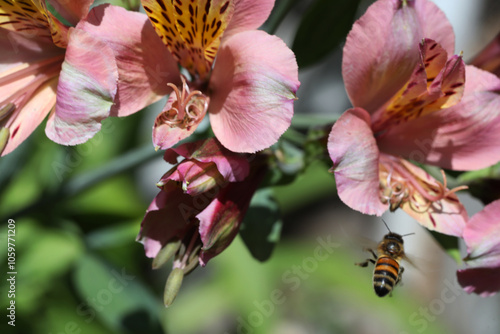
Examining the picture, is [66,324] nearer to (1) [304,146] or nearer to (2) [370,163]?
(1) [304,146]

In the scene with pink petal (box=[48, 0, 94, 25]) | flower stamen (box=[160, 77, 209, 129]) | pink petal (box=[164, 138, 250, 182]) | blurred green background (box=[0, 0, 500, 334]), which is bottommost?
blurred green background (box=[0, 0, 500, 334])

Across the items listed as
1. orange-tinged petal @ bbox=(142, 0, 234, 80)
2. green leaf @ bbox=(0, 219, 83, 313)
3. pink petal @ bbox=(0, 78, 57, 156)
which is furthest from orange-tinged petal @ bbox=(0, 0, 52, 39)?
green leaf @ bbox=(0, 219, 83, 313)

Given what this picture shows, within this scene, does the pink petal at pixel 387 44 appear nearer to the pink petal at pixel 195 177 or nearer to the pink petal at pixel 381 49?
the pink petal at pixel 381 49

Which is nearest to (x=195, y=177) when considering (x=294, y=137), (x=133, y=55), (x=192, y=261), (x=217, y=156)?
(x=217, y=156)

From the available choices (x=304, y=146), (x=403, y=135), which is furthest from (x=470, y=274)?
(x=304, y=146)

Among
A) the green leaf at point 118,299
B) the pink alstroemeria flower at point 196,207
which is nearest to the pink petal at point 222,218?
the pink alstroemeria flower at point 196,207

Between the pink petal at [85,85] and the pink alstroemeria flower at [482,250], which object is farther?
the pink alstroemeria flower at [482,250]

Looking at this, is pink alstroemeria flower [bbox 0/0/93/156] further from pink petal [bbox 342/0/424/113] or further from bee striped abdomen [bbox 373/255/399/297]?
bee striped abdomen [bbox 373/255/399/297]
